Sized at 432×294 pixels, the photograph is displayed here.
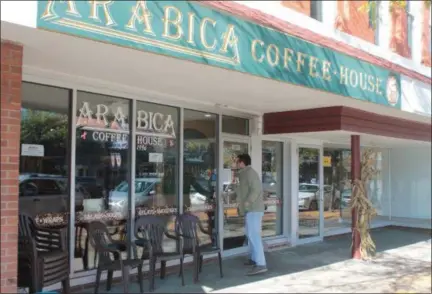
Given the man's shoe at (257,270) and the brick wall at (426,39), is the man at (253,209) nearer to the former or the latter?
the man's shoe at (257,270)

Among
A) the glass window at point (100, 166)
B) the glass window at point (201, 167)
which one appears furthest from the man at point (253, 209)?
the glass window at point (100, 166)

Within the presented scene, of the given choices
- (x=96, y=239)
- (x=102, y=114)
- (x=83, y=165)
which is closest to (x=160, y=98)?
(x=102, y=114)

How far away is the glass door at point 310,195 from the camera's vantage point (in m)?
9.92

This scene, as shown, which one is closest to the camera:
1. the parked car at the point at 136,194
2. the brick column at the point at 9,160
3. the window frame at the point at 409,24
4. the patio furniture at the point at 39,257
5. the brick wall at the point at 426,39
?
the brick column at the point at 9,160

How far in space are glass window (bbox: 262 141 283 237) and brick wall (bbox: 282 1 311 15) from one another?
8.45 ft

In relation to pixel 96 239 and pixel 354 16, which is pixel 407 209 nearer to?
pixel 354 16

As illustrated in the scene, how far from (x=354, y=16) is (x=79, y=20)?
8.05m

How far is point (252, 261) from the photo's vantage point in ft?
24.6

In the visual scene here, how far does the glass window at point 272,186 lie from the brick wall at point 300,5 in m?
2.58

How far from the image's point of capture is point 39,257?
15.4 ft

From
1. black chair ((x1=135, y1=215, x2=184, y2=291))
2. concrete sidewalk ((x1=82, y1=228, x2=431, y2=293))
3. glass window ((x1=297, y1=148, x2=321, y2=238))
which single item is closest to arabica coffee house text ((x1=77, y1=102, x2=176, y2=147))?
black chair ((x1=135, y1=215, x2=184, y2=291))

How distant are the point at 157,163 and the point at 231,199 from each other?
1.86m

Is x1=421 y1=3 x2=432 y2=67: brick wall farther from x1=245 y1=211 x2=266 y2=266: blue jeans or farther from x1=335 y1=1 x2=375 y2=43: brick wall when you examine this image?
x1=245 y1=211 x2=266 y2=266: blue jeans

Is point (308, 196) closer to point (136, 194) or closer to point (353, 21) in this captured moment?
point (353, 21)
